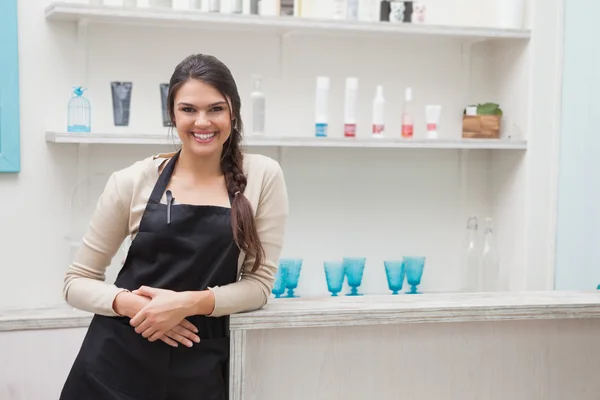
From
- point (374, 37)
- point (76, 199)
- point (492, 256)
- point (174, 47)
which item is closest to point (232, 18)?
point (174, 47)

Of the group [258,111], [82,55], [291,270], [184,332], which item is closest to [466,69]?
[258,111]

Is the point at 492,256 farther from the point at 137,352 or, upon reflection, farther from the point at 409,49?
the point at 137,352

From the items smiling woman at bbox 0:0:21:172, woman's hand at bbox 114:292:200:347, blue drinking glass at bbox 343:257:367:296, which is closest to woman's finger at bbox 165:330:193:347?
woman's hand at bbox 114:292:200:347

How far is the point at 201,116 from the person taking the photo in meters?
1.71

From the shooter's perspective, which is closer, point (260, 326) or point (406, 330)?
point (260, 326)

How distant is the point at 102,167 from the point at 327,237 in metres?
0.92

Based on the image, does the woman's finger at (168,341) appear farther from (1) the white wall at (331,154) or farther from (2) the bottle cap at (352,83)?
(2) the bottle cap at (352,83)

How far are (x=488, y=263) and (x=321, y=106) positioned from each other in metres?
0.97

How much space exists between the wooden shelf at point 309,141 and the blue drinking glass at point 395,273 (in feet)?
1.49

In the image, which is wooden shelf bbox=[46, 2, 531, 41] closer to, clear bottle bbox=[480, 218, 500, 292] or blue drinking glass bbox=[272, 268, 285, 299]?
clear bottle bbox=[480, 218, 500, 292]

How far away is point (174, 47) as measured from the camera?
316 cm

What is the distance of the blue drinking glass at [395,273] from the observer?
3.29 m

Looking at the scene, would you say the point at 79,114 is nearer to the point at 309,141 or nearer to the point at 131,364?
the point at 309,141

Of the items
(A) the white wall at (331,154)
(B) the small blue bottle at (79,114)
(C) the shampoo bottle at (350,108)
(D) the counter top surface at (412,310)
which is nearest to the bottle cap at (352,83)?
(C) the shampoo bottle at (350,108)
